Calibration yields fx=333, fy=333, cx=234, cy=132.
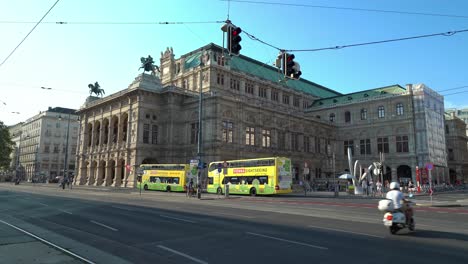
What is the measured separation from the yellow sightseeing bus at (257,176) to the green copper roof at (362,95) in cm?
5186

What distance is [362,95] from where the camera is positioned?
84.5m

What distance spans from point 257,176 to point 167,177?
14885 mm

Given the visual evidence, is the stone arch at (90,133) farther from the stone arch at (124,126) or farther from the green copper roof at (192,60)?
the green copper roof at (192,60)

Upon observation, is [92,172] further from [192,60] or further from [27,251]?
[27,251]

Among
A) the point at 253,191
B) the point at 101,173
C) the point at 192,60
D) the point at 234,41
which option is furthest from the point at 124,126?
the point at 234,41

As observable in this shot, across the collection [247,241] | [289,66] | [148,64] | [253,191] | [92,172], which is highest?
[148,64]

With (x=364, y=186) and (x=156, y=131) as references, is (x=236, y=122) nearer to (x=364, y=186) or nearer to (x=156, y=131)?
(x=156, y=131)

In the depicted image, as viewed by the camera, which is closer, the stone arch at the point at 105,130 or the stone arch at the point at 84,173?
the stone arch at the point at 105,130

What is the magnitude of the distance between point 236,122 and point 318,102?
39.9 m

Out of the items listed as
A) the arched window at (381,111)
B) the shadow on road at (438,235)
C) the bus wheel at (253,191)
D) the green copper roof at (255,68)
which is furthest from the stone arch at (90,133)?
the shadow on road at (438,235)

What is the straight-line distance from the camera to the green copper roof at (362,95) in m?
78.4

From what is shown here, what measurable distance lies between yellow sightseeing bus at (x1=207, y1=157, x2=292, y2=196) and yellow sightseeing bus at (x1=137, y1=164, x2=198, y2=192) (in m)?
4.65

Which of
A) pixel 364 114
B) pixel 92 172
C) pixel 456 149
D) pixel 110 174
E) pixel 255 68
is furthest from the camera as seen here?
pixel 456 149

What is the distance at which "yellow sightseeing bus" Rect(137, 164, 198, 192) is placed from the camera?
1738 inches
